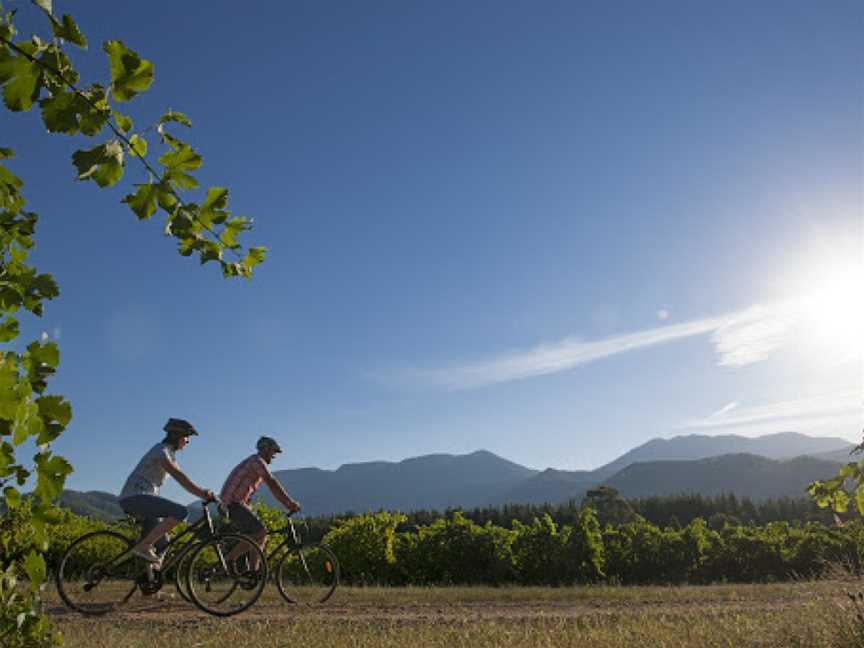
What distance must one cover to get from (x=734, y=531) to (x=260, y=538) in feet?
54.5

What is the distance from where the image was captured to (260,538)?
937cm

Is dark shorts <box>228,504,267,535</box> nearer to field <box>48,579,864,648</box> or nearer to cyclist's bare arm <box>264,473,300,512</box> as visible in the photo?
cyclist's bare arm <box>264,473,300,512</box>

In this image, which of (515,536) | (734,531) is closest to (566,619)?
(515,536)

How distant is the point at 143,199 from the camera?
200cm

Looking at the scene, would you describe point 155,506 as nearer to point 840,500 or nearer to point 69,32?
point 840,500

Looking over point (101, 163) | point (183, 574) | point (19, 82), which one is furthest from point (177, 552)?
point (19, 82)

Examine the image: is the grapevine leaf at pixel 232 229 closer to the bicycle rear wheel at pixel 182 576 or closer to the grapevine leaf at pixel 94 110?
the grapevine leaf at pixel 94 110

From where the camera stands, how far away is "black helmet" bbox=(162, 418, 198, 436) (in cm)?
883

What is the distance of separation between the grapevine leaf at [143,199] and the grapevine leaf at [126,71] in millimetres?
247

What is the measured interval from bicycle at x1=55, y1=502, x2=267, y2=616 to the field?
21cm

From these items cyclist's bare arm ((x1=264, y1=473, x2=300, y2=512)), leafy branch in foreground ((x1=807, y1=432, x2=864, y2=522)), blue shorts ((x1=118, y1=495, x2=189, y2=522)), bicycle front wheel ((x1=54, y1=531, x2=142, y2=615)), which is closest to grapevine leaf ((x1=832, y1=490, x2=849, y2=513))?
Answer: leafy branch in foreground ((x1=807, y1=432, x2=864, y2=522))

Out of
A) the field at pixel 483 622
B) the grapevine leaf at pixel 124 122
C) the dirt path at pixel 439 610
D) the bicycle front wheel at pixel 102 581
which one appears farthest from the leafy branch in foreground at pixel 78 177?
the bicycle front wheel at pixel 102 581

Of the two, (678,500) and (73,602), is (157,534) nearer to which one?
(73,602)

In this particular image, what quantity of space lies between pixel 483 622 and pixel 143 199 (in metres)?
6.80
